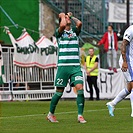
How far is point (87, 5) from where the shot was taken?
116ft

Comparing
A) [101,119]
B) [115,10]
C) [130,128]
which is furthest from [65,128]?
[115,10]

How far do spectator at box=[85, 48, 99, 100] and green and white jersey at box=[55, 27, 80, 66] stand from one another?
12.7 meters

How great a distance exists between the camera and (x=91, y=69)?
28.2 metres

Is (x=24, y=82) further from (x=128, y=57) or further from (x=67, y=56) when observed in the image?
(x=67, y=56)

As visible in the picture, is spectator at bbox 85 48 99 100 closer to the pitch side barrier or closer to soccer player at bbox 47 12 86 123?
the pitch side barrier

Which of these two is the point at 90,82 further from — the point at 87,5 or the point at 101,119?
the point at 101,119

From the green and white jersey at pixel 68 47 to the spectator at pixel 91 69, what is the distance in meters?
12.7

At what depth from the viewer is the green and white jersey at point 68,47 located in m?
15.1

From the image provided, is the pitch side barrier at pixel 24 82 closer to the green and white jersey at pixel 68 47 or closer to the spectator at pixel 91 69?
the spectator at pixel 91 69

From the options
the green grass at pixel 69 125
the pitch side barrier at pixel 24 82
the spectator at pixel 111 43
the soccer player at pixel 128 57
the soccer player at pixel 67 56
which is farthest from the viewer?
the spectator at pixel 111 43

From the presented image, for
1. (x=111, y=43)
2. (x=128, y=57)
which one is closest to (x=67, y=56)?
(x=128, y=57)

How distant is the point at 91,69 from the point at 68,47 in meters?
13.2

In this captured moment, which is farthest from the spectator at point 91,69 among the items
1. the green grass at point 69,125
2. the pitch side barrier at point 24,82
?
the green grass at point 69,125

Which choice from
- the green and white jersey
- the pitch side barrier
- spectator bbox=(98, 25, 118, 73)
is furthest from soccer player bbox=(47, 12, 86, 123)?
spectator bbox=(98, 25, 118, 73)
